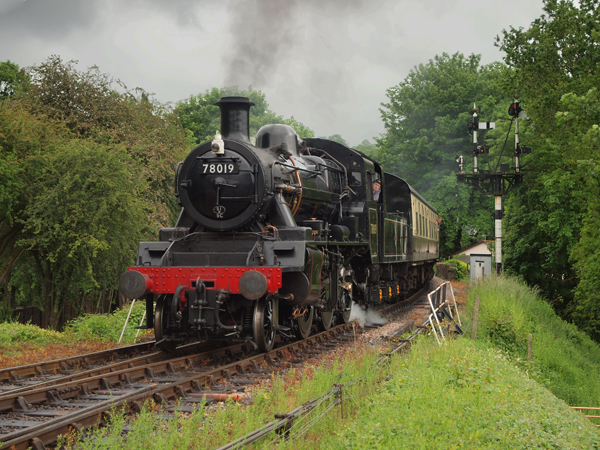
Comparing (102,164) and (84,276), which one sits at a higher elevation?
(102,164)

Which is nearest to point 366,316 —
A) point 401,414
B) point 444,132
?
point 401,414

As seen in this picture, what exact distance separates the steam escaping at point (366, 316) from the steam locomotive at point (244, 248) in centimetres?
253

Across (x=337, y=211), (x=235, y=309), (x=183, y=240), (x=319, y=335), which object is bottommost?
(x=319, y=335)

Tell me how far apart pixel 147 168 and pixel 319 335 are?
11.6 m

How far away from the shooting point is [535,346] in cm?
1294

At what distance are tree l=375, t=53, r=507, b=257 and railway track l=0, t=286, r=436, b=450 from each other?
28862 mm

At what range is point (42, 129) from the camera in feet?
52.4

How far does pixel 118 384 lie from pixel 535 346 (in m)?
9.95

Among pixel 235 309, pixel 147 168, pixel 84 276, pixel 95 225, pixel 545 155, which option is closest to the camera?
pixel 235 309

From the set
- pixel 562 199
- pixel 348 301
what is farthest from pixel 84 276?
pixel 562 199

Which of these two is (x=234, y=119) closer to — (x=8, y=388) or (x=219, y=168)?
(x=219, y=168)

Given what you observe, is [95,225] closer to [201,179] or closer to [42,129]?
[42,129]

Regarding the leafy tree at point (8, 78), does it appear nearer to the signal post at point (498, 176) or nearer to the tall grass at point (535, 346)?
the signal post at point (498, 176)

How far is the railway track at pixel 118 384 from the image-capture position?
486 cm
